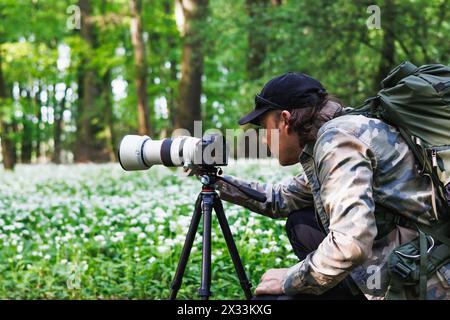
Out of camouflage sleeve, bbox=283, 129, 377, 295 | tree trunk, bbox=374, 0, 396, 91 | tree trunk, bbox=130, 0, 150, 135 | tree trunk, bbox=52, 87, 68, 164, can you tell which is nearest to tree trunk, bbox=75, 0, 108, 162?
tree trunk, bbox=130, 0, 150, 135

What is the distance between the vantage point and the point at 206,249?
333 cm

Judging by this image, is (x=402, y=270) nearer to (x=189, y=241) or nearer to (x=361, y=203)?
(x=361, y=203)

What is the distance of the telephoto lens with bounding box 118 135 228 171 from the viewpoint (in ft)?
11.1

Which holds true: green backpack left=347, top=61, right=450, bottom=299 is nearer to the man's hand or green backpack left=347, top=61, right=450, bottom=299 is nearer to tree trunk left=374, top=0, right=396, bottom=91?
the man's hand

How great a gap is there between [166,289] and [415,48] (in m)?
7.16

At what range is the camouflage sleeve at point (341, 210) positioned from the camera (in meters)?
2.50

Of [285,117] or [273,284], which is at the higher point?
[285,117]

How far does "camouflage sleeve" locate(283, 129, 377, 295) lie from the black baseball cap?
1.01ft

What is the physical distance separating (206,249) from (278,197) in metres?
Result: 0.70

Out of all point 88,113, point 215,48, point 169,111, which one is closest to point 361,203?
point 215,48

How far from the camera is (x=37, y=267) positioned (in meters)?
5.31

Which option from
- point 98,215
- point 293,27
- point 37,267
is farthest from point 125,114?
point 37,267

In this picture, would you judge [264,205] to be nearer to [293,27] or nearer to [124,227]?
[124,227]

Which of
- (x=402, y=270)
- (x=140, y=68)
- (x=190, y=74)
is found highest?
(x=140, y=68)
